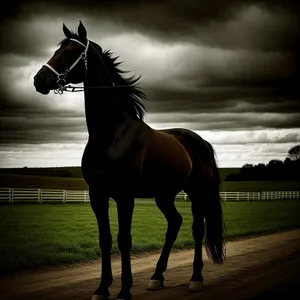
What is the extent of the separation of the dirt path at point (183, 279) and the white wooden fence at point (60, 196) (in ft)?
35.0

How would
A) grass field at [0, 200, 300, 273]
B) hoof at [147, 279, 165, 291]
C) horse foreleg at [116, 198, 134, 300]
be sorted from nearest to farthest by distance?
horse foreleg at [116, 198, 134, 300] → hoof at [147, 279, 165, 291] → grass field at [0, 200, 300, 273]

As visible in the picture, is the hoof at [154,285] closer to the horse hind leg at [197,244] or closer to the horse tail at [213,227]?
the horse hind leg at [197,244]

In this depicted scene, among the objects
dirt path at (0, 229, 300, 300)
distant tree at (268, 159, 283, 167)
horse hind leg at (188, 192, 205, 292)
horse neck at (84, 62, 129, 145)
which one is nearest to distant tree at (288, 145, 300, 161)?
distant tree at (268, 159, 283, 167)

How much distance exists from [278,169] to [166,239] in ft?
15.1

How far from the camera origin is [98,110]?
5090 mm

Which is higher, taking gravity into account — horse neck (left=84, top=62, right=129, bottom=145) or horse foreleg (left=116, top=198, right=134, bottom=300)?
horse neck (left=84, top=62, right=129, bottom=145)

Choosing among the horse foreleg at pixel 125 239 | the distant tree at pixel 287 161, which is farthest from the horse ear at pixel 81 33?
the distant tree at pixel 287 161

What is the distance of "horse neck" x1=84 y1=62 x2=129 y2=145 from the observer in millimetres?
5059

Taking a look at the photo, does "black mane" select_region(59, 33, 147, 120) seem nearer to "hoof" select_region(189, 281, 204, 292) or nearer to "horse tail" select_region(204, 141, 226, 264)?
"horse tail" select_region(204, 141, 226, 264)

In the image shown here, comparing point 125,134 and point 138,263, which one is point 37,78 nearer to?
point 125,134

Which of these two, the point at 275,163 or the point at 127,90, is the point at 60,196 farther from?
the point at 127,90

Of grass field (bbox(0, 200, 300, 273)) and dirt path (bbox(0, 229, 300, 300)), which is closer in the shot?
dirt path (bbox(0, 229, 300, 300))

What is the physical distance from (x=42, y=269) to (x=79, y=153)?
6.79ft

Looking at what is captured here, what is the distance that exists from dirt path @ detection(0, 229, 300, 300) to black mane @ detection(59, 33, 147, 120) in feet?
6.97
